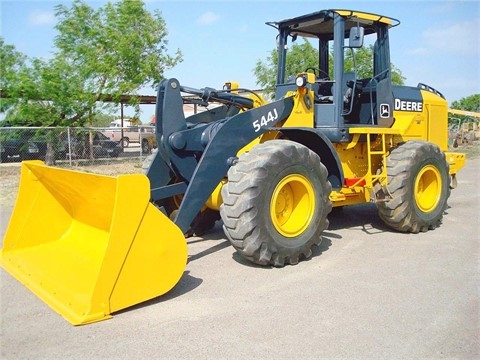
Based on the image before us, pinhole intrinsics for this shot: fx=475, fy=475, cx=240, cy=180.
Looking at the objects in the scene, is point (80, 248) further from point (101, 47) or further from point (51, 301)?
point (101, 47)

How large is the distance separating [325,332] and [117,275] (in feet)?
5.41

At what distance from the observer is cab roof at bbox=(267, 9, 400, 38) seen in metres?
6.31

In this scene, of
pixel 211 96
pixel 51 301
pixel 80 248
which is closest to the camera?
pixel 51 301

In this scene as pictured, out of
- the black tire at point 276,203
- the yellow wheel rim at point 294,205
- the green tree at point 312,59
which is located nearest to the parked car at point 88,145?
the green tree at point 312,59

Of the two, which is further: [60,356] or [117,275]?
[117,275]

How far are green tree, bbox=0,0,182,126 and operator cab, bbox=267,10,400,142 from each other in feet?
30.7

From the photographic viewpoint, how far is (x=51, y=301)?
3.89 metres

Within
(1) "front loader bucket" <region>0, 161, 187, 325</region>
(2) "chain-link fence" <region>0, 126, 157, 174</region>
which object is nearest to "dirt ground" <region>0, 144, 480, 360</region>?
(1) "front loader bucket" <region>0, 161, 187, 325</region>

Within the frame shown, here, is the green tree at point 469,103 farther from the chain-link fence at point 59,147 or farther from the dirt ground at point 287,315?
the dirt ground at point 287,315

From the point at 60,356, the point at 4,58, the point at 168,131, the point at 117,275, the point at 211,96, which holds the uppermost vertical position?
the point at 4,58

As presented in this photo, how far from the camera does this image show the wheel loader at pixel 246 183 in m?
3.91

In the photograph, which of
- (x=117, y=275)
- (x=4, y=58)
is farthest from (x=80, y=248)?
(x=4, y=58)

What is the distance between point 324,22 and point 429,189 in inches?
113

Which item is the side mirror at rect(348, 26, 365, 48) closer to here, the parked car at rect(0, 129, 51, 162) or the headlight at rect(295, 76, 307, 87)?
the headlight at rect(295, 76, 307, 87)
